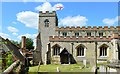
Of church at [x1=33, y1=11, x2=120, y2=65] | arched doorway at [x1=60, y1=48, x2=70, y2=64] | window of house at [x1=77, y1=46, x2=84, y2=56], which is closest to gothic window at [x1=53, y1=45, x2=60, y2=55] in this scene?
church at [x1=33, y1=11, x2=120, y2=65]

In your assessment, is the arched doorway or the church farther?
the arched doorway

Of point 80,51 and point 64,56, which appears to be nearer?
point 64,56

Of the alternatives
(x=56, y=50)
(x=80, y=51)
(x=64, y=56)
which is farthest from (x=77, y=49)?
(x=56, y=50)

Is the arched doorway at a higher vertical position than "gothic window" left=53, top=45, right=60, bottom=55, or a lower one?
lower

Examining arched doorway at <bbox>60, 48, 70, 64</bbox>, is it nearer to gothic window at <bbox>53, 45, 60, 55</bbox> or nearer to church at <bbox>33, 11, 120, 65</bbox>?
church at <bbox>33, 11, 120, 65</bbox>

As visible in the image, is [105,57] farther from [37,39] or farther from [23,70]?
[23,70]

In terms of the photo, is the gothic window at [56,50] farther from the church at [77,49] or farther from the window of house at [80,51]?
the window of house at [80,51]

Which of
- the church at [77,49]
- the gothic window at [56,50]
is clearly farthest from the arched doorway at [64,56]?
the gothic window at [56,50]

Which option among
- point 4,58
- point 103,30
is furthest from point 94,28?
point 4,58

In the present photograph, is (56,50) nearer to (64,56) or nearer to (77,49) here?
(64,56)

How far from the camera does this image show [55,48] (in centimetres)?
3284

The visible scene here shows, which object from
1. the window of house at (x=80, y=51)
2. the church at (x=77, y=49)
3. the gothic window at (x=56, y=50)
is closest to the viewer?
the church at (x=77, y=49)

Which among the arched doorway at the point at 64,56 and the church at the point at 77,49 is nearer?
the church at the point at 77,49

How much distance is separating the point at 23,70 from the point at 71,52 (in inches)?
1018
